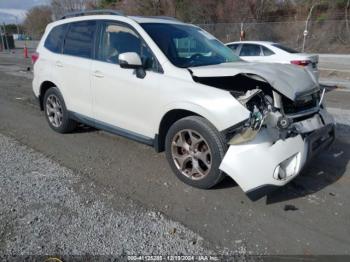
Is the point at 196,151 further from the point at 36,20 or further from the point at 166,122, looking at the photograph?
the point at 36,20

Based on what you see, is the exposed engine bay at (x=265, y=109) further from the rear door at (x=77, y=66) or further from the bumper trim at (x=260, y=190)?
the rear door at (x=77, y=66)

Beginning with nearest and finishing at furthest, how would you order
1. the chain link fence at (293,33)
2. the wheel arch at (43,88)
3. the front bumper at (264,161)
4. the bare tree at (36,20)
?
the front bumper at (264,161), the wheel arch at (43,88), the chain link fence at (293,33), the bare tree at (36,20)

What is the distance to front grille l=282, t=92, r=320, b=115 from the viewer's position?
134 inches

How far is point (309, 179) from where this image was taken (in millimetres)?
3984

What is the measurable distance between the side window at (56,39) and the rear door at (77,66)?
0.15 meters

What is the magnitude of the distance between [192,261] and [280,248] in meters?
0.78

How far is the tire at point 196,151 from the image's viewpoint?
11.3ft

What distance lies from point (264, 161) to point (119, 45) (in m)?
2.53

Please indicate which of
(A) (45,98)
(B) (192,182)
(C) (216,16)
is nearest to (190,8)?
(C) (216,16)

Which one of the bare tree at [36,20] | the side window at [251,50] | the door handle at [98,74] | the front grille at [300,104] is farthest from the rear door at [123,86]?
the bare tree at [36,20]

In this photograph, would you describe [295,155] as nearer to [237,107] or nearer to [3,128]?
[237,107]

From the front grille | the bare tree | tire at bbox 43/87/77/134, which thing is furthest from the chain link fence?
the bare tree

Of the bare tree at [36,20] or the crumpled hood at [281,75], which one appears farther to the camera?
the bare tree at [36,20]

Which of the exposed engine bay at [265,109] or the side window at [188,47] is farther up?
the side window at [188,47]
